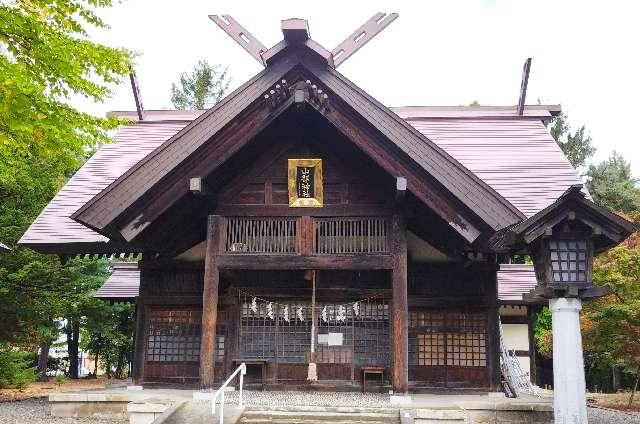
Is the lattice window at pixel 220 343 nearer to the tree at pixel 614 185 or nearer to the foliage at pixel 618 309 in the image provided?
the foliage at pixel 618 309

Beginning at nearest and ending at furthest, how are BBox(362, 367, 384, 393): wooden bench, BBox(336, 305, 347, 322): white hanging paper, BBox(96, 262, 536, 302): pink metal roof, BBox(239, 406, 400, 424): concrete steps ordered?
BBox(239, 406, 400, 424): concrete steps < BBox(362, 367, 384, 393): wooden bench < BBox(336, 305, 347, 322): white hanging paper < BBox(96, 262, 536, 302): pink metal roof

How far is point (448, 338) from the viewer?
1304 cm

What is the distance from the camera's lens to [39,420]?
37.3 ft

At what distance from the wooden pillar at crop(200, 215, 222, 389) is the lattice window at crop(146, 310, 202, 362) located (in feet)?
8.44

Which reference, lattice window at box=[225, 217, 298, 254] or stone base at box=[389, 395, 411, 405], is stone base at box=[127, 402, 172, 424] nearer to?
lattice window at box=[225, 217, 298, 254]

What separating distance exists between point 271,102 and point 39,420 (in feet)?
24.2

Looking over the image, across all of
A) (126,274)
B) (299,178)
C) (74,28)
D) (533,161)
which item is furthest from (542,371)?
(74,28)

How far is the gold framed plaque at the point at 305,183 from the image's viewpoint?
11430mm

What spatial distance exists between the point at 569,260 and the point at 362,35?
18.5 feet

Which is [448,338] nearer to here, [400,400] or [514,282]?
[400,400]

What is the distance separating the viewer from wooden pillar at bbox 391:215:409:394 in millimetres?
10367

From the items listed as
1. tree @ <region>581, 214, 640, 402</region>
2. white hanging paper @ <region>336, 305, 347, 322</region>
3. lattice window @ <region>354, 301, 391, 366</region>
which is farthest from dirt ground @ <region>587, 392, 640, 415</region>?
white hanging paper @ <region>336, 305, 347, 322</region>

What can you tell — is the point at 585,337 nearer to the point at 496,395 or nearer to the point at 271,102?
the point at 496,395

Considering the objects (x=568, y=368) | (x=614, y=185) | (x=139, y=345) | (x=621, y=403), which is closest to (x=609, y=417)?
(x=621, y=403)
